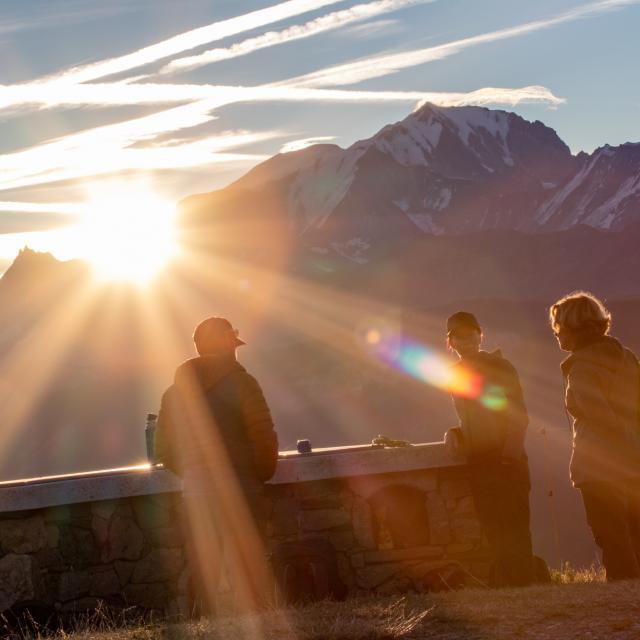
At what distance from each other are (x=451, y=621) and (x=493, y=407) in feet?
5.79

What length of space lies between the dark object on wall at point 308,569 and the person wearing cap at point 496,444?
1.01 meters

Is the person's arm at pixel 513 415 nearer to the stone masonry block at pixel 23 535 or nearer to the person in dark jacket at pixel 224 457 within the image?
the person in dark jacket at pixel 224 457

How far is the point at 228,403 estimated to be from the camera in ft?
20.0

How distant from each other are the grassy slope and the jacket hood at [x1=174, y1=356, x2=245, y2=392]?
1.20 m

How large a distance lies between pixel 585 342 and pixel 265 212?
152865 millimetres

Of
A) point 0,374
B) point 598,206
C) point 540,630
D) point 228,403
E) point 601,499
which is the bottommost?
point 540,630

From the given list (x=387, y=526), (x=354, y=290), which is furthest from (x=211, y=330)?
(x=354, y=290)

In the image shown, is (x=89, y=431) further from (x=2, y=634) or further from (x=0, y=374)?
(x=2, y=634)

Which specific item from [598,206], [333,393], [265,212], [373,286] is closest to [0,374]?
[333,393]

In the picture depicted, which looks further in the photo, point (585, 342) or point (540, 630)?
point (585, 342)

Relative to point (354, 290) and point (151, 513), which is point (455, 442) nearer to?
point (151, 513)

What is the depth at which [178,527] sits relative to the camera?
24.4 feet

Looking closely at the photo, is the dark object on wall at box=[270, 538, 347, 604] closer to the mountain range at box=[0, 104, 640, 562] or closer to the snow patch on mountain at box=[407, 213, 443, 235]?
the mountain range at box=[0, 104, 640, 562]

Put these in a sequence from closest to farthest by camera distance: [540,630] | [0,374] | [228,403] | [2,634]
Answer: [540,630] → [228,403] → [2,634] → [0,374]
